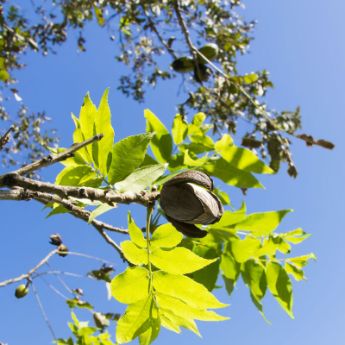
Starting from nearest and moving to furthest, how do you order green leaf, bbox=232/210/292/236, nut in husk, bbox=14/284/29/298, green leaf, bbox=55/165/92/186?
green leaf, bbox=55/165/92/186 → green leaf, bbox=232/210/292/236 → nut in husk, bbox=14/284/29/298

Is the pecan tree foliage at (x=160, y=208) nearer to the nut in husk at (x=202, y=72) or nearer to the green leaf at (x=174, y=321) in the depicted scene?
the green leaf at (x=174, y=321)

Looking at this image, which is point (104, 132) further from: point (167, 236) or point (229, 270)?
point (229, 270)

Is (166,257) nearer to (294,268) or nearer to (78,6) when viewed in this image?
(294,268)

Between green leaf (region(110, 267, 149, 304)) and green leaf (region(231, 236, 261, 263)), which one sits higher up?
green leaf (region(231, 236, 261, 263))

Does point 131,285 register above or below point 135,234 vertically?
below

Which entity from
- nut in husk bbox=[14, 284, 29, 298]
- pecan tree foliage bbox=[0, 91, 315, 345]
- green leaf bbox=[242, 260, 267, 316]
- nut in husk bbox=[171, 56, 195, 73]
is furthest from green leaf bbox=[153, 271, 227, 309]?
nut in husk bbox=[171, 56, 195, 73]

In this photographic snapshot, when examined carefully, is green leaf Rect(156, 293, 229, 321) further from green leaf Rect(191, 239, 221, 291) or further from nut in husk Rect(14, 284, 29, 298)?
nut in husk Rect(14, 284, 29, 298)

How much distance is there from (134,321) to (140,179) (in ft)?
1.85

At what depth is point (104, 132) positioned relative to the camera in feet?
5.06

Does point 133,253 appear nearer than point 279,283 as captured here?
Yes

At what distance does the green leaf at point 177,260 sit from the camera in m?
1.58

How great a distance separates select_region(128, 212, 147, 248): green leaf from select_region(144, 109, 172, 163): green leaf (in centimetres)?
74

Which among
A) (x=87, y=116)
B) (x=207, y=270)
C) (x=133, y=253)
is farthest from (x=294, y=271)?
(x=87, y=116)

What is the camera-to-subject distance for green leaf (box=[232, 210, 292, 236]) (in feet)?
7.34
